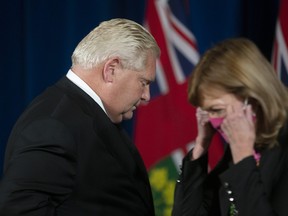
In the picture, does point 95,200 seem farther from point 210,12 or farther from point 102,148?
point 210,12

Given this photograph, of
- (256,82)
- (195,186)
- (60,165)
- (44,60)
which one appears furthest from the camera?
(44,60)

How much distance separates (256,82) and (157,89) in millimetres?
1240

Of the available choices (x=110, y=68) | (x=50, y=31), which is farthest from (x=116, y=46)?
(x=50, y=31)

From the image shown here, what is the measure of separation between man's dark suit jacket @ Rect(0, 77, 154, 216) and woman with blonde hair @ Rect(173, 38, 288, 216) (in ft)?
0.73

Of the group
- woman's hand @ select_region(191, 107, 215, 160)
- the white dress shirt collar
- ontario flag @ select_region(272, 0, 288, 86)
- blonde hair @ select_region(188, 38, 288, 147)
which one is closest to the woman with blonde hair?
blonde hair @ select_region(188, 38, 288, 147)

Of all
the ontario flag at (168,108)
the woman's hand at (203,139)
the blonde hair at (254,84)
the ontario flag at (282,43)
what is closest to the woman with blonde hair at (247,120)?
the blonde hair at (254,84)

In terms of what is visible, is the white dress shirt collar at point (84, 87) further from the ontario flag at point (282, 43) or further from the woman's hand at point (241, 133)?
the ontario flag at point (282, 43)

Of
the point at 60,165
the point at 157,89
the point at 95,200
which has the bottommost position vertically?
the point at 157,89

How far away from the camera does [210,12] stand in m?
2.87

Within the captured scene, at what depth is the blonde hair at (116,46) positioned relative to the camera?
1.75 m

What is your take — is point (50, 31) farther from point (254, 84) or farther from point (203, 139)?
point (254, 84)

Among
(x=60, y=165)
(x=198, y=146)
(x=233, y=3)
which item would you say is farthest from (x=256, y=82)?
(x=233, y=3)

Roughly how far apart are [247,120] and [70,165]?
412 mm

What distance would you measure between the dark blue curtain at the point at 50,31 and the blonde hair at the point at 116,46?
42.2 inches
